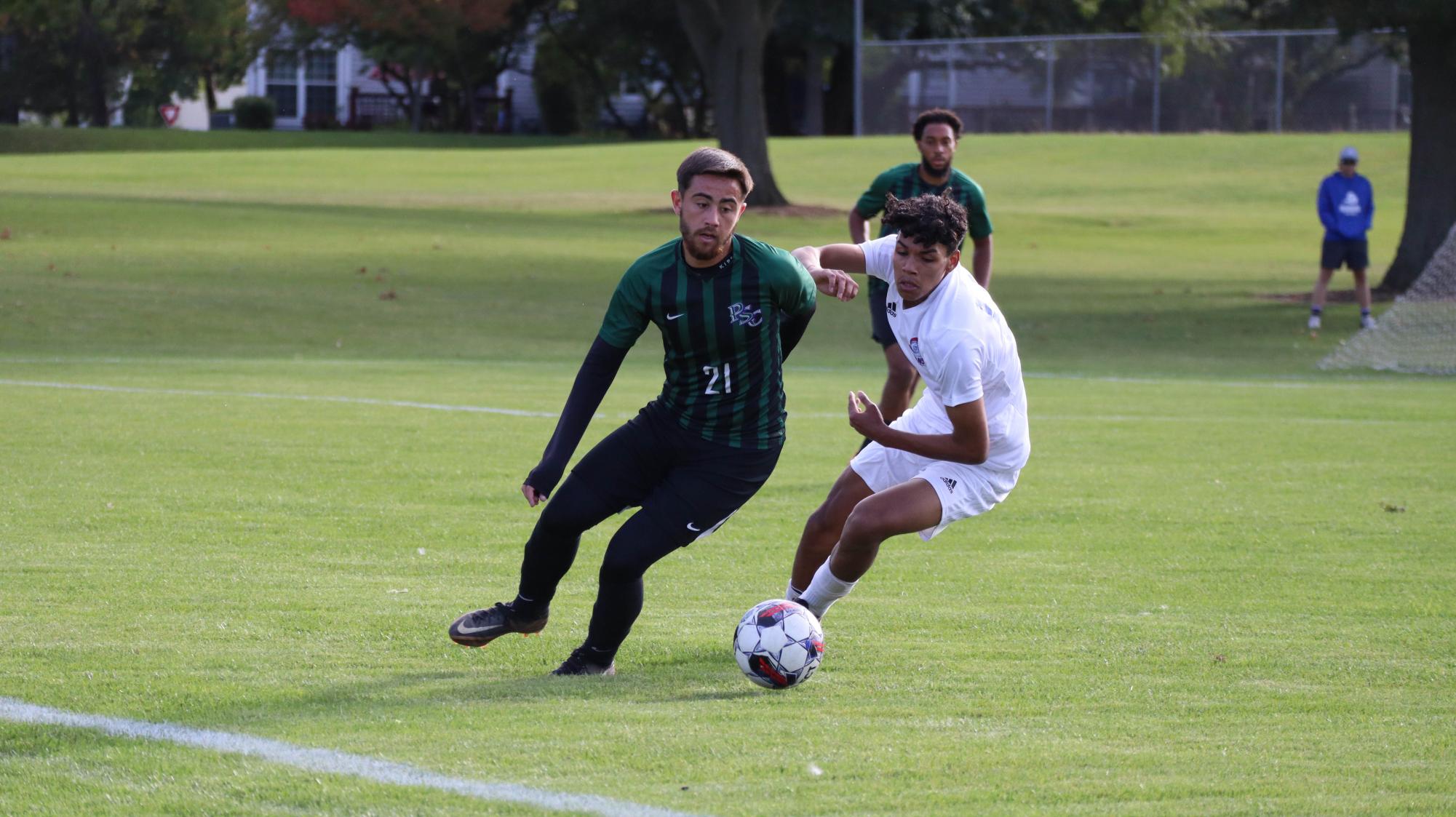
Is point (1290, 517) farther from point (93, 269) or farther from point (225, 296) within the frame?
point (93, 269)

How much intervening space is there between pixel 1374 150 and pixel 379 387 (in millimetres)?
36522

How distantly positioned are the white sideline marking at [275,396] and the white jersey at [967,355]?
22.9 feet

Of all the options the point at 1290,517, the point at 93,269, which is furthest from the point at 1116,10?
the point at 1290,517

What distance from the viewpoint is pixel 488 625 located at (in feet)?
18.4

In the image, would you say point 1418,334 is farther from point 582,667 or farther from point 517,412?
point 582,667

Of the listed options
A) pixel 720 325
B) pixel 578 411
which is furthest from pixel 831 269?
pixel 578 411

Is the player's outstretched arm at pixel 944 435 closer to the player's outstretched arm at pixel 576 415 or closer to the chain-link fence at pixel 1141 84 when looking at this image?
the player's outstretched arm at pixel 576 415

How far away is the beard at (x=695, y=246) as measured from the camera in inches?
210

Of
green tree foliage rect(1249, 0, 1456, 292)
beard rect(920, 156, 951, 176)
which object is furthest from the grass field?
green tree foliage rect(1249, 0, 1456, 292)

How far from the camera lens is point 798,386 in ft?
50.9

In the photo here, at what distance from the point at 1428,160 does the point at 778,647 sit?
21562mm

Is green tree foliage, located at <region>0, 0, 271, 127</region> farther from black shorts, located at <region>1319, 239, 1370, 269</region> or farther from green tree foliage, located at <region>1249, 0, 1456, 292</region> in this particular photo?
black shorts, located at <region>1319, 239, 1370, 269</region>

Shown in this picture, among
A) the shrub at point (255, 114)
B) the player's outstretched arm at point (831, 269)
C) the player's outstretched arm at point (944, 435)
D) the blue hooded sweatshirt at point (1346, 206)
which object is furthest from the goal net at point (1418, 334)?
the shrub at point (255, 114)

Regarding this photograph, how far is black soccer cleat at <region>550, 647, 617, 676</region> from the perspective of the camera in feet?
18.1
